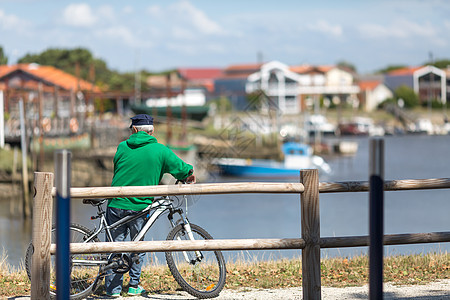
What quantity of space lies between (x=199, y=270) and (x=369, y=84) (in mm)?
115501

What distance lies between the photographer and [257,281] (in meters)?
7.74

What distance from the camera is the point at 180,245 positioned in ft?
20.3

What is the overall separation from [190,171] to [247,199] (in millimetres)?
34792

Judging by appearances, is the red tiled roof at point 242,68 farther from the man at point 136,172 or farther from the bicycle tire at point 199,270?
the man at point 136,172

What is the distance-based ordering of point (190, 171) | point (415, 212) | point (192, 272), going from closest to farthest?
point (190, 171) < point (192, 272) < point (415, 212)

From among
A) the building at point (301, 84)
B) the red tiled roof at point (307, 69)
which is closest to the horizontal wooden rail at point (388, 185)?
the building at point (301, 84)

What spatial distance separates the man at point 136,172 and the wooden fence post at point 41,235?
3.14 feet

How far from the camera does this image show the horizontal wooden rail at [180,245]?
6.12 metres

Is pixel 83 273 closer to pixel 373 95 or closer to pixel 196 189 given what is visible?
pixel 196 189

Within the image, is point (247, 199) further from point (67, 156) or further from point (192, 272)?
point (67, 156)

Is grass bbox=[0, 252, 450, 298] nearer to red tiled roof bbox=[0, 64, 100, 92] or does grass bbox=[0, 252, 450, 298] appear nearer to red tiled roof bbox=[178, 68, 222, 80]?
red tiled roof bbox=[0, 64, 100, 92]

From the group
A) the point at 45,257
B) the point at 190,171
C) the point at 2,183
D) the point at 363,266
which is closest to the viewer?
the point at 45,257

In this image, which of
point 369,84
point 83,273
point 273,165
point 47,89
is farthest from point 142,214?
point 369,84

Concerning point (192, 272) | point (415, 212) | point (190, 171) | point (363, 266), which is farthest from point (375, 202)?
point (415, 212)
